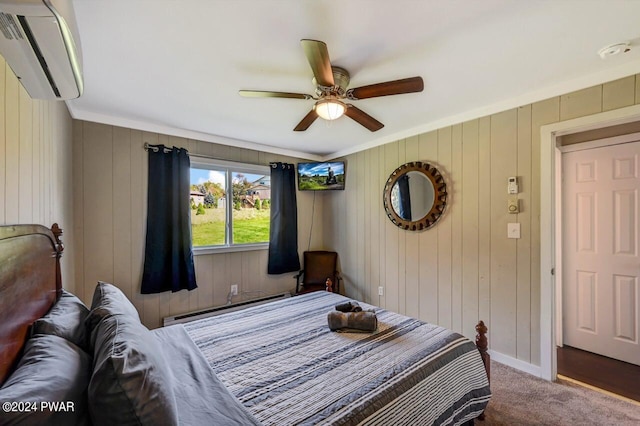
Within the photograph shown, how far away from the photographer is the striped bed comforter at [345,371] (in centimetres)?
110

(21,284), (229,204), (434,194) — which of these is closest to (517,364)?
(434,194)

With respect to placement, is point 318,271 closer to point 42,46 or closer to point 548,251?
point 548,251

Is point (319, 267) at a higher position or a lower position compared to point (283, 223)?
lower

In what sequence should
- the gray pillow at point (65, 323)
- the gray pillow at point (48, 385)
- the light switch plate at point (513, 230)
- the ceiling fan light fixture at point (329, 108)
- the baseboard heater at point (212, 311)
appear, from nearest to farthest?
the gray pillow at point (48, 385)
the gray pillow at point (65, 323)
the ceiling fan light fixture at point (329, 108)
the light switch plate at point (513, 230)
the baseboard heater at point (212, 311)

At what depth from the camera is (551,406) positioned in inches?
74.6

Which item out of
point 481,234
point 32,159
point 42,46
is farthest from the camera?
point 481,234

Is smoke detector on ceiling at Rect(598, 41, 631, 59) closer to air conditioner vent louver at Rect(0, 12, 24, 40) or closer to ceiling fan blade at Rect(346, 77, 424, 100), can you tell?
ceiling fan blade at Rect(346, 77, 424, 100)

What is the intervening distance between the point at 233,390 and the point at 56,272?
120 centimetres

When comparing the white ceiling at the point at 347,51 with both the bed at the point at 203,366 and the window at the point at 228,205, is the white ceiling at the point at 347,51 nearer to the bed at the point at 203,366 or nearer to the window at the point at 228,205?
the window at the point at 228,205

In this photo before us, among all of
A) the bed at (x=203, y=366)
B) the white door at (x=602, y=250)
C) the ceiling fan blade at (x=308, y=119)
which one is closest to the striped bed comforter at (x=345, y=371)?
the bed at (x=203, y=366)

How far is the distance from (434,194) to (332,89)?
175cm

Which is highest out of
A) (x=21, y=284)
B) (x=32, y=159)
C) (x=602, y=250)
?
(x=32, y=159)

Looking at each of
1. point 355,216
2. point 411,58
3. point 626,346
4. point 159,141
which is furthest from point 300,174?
point 626,346

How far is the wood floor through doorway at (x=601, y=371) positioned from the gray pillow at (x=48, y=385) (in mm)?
3311
